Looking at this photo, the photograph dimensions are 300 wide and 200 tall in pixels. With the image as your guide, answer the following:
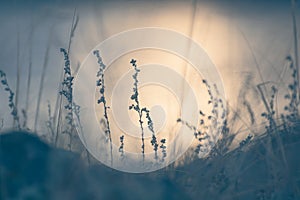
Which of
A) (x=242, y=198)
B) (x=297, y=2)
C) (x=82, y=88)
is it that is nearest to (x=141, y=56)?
(x=82, y=88)

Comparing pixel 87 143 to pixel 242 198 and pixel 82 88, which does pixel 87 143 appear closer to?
pixel 82 88

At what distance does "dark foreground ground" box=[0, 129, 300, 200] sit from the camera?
89.8 inches

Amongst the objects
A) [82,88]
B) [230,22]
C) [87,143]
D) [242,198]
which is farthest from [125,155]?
[230,22]

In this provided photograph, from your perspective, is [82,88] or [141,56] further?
[141,56]

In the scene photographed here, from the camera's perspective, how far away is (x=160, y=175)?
119 inches

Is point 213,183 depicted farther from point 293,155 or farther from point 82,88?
point 82,88

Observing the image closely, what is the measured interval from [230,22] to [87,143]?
3.95 ft

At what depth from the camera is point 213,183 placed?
2863 millimetres

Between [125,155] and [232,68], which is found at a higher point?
[232,68]

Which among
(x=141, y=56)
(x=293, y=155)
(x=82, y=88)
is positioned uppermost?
(x=141, y=56)

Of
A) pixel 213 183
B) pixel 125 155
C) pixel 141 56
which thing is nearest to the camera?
pixel 213 183

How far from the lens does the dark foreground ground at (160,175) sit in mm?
2281

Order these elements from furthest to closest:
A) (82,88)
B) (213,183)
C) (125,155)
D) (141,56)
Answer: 1. (141,56)
2. (82,88)
3. (125,155)
4. (213,183)

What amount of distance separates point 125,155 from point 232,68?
80 cm
